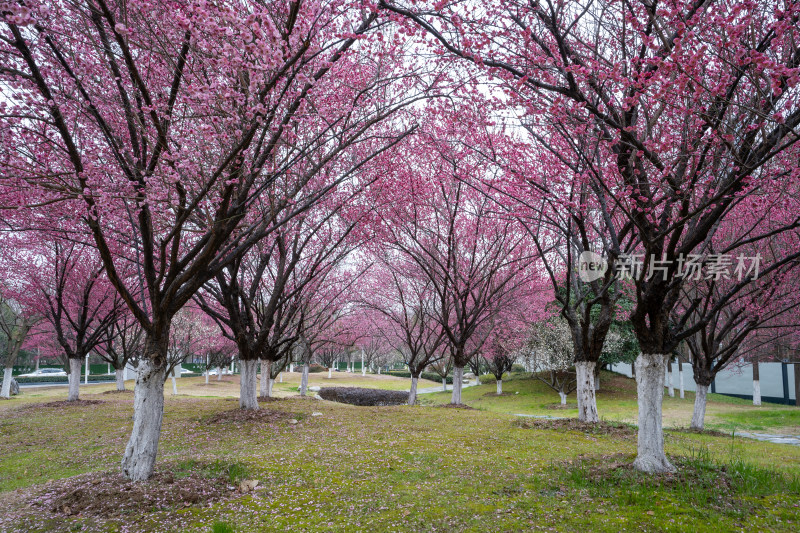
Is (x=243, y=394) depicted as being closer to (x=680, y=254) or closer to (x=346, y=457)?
(x=346, y=457)

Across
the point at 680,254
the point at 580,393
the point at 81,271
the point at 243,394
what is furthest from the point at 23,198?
the point at 580,393

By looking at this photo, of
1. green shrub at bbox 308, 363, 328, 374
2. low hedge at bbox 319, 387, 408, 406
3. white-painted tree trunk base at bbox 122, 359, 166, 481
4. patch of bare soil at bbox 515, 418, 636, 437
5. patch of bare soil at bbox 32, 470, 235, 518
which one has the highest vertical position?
white-painted tree trunk base at bbox 122, 359, 166, 481

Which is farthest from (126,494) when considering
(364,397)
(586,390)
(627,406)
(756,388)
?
(756,388)

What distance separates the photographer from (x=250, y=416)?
10.7 m

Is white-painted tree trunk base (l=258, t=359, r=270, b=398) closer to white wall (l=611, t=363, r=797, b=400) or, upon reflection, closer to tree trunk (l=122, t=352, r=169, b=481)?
tree trunk (l=122, t=352, r=169, b=481)

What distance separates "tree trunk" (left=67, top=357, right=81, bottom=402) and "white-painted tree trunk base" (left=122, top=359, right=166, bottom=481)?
13.1m

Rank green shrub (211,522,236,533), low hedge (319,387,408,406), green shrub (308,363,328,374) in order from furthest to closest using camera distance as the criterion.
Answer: green shrub (308,363,328,374) < low hedge (319,387,408,406) < green shrub (211,522,236,533)

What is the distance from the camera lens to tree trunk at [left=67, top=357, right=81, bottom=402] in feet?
51.9

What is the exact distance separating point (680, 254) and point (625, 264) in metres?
2.29

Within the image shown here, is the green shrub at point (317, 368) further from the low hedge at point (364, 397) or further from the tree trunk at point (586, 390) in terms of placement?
the tree trunk at point (586, 390)

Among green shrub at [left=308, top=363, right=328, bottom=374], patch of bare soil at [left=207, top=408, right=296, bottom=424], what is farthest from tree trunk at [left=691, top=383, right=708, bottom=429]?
green shrub at [left=308, top=363, right=328, bottom=374]

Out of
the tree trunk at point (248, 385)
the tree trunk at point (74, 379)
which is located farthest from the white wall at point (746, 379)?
the tree trunk at point (74, 379)

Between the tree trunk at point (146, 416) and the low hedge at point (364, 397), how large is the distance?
1908cm

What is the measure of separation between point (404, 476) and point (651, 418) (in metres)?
3.49
